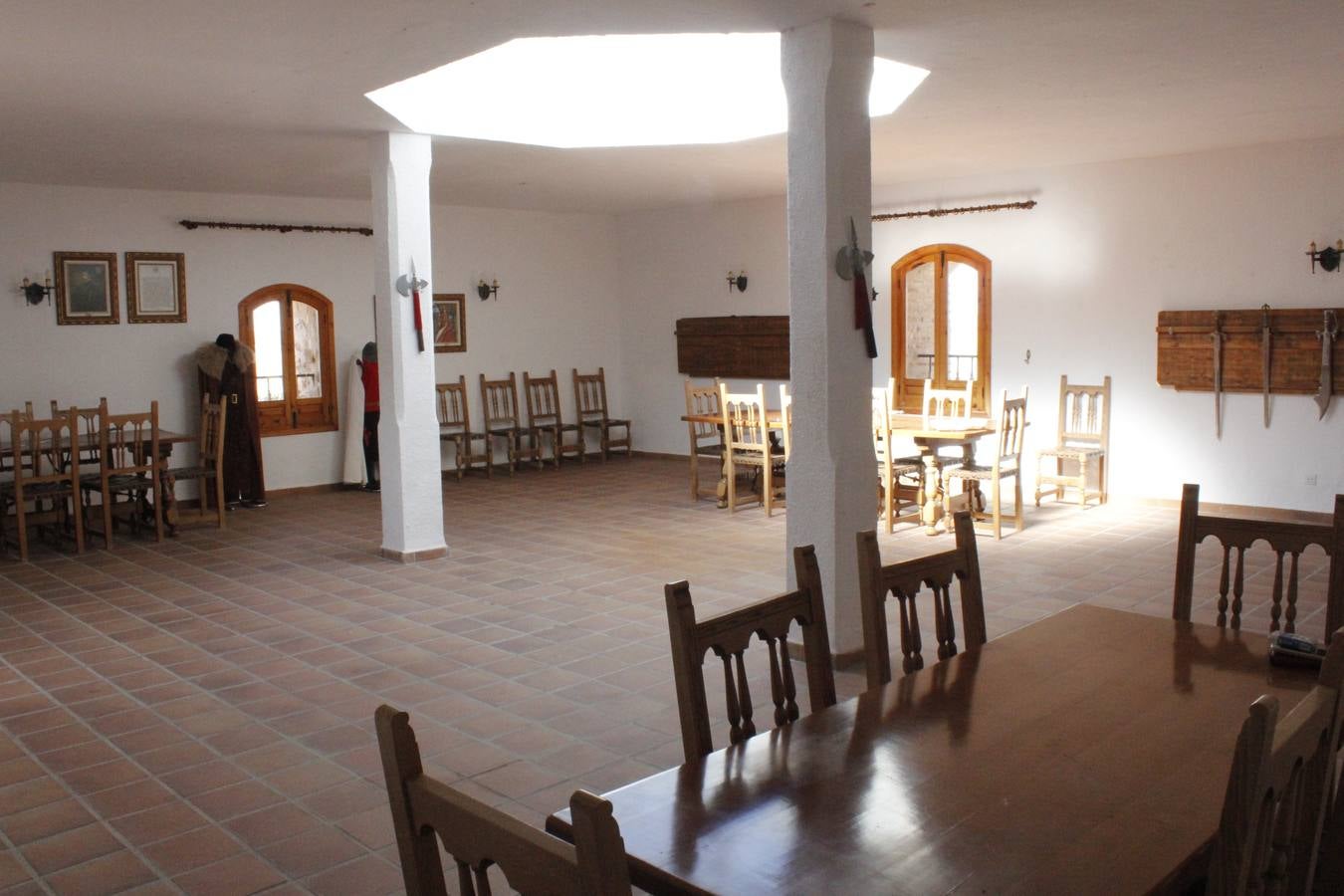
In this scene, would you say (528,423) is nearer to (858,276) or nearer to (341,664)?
(341,664)

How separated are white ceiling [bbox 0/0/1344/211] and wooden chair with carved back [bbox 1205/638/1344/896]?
12.0ft

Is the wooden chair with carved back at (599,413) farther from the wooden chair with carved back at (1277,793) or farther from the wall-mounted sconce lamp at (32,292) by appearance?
the wooden chair with carved back at (1277,793)

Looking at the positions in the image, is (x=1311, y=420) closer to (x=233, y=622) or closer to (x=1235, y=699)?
(x=1235, y=699)

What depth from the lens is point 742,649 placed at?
2326 millimetres

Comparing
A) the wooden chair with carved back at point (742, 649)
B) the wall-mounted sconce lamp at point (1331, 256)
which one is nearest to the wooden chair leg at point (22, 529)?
the wooden chair with carved back at point (742, 649)

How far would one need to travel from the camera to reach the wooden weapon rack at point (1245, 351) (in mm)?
8266

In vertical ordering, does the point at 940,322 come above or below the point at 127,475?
above

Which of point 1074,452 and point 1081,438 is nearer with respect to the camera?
point 1074,452

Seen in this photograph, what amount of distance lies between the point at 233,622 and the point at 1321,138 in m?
8.09

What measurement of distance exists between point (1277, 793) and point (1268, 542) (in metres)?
1.80

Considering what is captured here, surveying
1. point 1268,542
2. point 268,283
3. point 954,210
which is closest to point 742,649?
point 1268,542

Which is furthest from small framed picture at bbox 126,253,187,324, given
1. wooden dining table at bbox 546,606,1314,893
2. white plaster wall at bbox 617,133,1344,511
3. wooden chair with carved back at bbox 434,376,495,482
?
wooden dining table at bbox 546,606,1314,893

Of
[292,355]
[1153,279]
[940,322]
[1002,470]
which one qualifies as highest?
[1153,279]

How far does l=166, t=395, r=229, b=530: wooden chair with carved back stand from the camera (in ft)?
29.1
